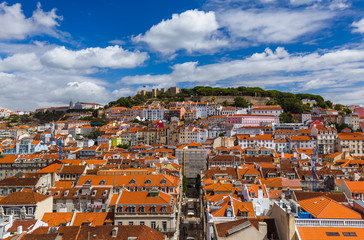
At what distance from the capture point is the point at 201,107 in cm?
13612

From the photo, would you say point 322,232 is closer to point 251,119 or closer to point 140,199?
point 140,199

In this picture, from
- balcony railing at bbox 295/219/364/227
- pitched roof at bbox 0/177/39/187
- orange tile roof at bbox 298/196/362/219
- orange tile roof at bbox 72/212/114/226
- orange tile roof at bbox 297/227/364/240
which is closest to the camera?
orange tile roof at bbox 297/227/364/240

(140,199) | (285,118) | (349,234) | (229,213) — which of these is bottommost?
(229,213)

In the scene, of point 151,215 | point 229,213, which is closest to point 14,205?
point 151,215

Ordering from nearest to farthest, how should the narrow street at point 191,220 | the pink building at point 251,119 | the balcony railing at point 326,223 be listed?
the balcony railing at point 326,223 → the narrow street at point 191,220 → the pink building at point 251,119

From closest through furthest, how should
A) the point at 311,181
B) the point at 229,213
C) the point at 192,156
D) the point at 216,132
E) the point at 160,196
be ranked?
1. the point at 229,213
2. the point at 160,196
3. the point at 311,181
4. the point at 192,156
5. the point at 216,132

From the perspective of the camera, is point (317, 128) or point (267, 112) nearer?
point (317, 128)

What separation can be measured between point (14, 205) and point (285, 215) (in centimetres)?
2563

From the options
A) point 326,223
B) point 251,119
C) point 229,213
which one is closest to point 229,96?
point 251,119

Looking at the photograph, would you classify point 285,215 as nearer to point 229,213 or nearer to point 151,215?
point 229,213

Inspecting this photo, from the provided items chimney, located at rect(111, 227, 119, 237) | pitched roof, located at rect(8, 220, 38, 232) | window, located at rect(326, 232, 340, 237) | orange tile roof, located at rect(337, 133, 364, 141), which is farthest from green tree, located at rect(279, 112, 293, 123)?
pitched roof, located at rect(8, 220, 38, 232)

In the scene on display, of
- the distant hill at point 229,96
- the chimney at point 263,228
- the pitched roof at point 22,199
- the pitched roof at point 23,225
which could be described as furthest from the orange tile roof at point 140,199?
the distant hill at point 229,96

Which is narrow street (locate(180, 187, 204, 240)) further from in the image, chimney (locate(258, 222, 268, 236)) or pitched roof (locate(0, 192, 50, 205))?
chimney (locate(258, 222, 268, 236))

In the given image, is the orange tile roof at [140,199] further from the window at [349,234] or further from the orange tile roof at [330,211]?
the window at [349,234]
